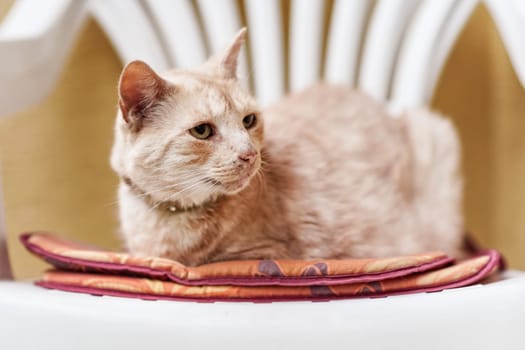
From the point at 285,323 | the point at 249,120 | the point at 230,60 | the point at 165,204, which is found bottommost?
the point at 285,323

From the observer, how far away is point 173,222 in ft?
3.50

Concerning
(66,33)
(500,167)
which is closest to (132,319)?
(66,33)

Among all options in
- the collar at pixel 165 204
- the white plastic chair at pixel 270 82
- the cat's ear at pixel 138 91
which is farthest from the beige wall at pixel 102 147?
the cat's ear at pixel 138 91

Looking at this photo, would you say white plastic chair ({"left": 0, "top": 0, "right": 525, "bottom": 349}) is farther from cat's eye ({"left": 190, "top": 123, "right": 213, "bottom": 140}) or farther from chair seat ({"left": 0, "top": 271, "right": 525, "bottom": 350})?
cat's eye ({"left": 190, "top": 123, "right": 213, "bottom": 140})

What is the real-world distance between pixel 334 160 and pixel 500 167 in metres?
0.84

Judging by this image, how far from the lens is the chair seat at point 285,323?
2.69ft

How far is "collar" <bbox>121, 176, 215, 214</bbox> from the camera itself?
1.05 m

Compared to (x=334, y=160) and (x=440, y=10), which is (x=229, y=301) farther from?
(x=440, y=10)

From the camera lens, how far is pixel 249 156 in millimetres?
966

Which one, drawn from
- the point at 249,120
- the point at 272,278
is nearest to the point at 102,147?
the point at 249,120

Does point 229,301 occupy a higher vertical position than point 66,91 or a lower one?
lower

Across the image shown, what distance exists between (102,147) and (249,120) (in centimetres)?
81

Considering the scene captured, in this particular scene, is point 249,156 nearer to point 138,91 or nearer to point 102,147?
point 138,91

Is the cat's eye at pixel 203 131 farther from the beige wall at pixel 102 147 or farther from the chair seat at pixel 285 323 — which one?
→ the beige wall at pixel 102 147
